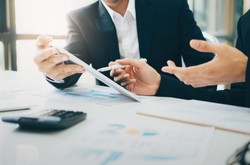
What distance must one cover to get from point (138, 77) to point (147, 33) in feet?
1.39

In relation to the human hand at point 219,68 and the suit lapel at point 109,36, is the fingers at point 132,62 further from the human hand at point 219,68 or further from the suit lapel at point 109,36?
the suit lapel at point 109,36

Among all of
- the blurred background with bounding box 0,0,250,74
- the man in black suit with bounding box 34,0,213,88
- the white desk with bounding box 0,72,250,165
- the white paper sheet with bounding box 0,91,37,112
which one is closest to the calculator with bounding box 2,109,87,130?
the white desk with bounding box 0,72,250,165

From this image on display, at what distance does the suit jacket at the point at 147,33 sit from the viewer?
54.6 inches

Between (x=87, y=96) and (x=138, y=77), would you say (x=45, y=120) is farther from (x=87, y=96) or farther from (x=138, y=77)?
(x=138, y=77)

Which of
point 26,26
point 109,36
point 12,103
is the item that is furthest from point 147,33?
point 26,26

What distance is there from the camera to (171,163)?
39 centimetres

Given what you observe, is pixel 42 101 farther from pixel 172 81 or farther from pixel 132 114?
pixel 172 81

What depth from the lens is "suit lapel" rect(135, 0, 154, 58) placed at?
1381mm

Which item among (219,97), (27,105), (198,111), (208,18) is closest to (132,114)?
(198,111)

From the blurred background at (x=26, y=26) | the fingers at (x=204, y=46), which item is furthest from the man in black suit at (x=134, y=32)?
the blurred background at (x=26, y=26)

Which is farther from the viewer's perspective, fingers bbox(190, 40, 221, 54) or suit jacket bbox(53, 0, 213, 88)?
suit jacket bbox(53, 0, 213, 88)

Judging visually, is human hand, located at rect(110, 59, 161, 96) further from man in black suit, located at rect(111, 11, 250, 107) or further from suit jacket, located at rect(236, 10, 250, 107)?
suit jacket, located at rect(236, 10, 250, 107)

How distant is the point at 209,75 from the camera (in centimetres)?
81

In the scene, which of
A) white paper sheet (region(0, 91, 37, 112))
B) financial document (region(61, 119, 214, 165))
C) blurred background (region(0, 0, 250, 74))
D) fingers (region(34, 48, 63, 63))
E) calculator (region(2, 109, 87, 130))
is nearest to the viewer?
financial document (region(61, 119, 214, 165))
